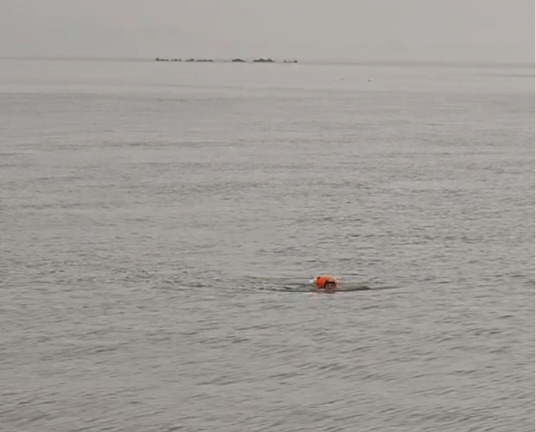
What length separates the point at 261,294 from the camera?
29.8 meters

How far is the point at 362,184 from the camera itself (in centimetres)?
5209

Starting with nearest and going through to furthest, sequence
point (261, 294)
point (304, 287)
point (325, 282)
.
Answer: point (261, 294), point (325, 282), point (304, 287)

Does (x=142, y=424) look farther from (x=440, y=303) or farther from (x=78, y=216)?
(x=78, y=216)

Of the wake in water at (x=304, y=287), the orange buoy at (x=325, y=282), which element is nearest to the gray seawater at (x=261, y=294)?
the wake in water at (x=304, y=287)

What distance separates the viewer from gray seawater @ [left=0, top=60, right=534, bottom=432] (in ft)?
72.6

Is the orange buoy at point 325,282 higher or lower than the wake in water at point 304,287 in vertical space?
higher

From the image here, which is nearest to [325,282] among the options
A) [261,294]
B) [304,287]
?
[304,287]

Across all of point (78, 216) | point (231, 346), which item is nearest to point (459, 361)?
point (231, 346)

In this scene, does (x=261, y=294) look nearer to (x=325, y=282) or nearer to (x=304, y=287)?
(x=304, y=287)

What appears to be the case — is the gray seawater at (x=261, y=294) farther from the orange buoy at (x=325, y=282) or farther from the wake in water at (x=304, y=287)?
the orange buoy at (x=325, y=282)

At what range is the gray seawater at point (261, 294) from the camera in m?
22.1

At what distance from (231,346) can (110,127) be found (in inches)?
2320

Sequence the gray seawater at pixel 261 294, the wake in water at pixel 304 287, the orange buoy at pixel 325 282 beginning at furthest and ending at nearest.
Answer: the wake in water at pixel 304 287
the orange buoy at pixel 325 282
the gray seawater at pixel 261 294

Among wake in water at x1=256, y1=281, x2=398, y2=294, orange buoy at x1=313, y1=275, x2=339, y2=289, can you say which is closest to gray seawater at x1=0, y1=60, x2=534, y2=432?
wake in water at x1=256, y1=281, x2=398, y2=294
